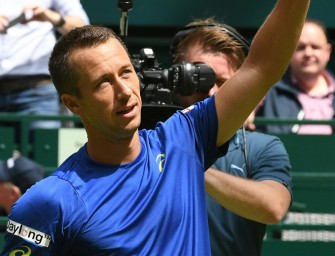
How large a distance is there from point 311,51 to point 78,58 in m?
4.15

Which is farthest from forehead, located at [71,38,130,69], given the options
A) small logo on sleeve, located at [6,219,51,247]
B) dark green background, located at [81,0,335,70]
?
dark green background, located at [81,0,335,70]

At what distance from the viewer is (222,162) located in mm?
4336

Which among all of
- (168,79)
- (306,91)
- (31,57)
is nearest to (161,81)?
(168,79)

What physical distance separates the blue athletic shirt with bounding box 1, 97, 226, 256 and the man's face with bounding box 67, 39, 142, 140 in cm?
14

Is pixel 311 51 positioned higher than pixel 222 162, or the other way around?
pixel 222 162

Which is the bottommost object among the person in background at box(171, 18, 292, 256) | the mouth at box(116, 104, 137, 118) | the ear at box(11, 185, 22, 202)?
the ear at box(11, 185, 22, 202)

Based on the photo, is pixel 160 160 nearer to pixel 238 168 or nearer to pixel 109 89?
pixel 109 89

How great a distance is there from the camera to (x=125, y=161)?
10.9 feet

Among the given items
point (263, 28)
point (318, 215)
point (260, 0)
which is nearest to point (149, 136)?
point (263, 28)

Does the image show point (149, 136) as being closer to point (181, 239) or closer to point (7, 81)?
point (181, 239)

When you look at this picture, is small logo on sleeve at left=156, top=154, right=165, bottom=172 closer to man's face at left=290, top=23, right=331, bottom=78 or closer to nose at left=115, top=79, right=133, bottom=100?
nose at left=115, top=79, right=133, bottom=100

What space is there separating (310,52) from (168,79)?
355 centimetres

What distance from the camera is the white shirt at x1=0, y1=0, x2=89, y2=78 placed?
6598 millimetres

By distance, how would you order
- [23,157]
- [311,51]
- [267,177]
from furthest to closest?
[311,51] < [23,157] < [267,177]
